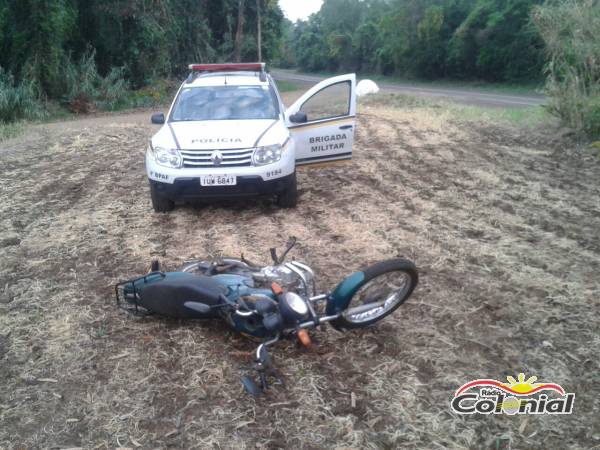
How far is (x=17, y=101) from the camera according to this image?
14992mm

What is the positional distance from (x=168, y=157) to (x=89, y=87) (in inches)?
559

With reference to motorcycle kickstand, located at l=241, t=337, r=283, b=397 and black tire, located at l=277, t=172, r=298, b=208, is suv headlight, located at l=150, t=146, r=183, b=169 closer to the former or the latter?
black tire, located at l=277, t=172, r=298, b=208

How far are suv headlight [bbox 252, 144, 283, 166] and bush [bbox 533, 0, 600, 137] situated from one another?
736cm

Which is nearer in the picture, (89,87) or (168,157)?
(168,157)

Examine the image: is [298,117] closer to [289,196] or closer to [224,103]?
[224,103]

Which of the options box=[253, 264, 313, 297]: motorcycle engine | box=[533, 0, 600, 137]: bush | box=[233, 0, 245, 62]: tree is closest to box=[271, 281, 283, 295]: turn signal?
box=[253, 264, 313, 297]: motorcycle engine

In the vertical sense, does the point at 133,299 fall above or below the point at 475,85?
below

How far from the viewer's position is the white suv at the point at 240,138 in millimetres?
5934

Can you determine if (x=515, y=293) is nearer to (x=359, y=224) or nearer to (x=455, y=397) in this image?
(x=455, y=397)

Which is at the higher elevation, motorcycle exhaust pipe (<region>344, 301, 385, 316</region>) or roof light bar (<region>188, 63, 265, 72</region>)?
roof light bar (<region>188, 63, 265, 72</region>)

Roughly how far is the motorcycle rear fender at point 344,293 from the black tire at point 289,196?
2.89 m

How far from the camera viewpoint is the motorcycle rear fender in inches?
137

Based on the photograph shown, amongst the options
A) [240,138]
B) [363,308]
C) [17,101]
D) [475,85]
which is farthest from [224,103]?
[475,85]

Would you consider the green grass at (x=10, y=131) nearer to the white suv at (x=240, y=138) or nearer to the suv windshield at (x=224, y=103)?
the white suv at (x=240, y=138)
